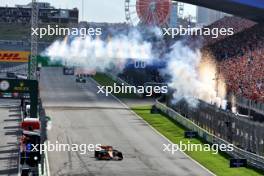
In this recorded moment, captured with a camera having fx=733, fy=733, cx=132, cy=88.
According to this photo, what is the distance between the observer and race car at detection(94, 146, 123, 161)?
130 ft

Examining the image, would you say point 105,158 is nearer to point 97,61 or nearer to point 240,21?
point 97,61

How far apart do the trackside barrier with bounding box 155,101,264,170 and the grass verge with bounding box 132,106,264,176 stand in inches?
13.6

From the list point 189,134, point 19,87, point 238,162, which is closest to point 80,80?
point 189,134

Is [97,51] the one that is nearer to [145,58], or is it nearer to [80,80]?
[145,58]

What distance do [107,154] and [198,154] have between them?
19.8 feet

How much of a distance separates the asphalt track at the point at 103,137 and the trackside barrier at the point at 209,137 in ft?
8.09

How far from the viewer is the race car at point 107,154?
39.6 meters

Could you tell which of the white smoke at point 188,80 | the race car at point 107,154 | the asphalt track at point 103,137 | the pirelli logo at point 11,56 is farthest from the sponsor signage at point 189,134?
the pirelli logo at point 11,56

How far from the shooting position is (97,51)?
199ft

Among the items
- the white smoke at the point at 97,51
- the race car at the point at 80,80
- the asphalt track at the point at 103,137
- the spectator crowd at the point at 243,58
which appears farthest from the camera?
the race car at the point at 80,80

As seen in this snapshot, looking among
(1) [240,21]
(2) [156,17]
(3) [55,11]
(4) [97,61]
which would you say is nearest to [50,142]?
(4) [97,61]
